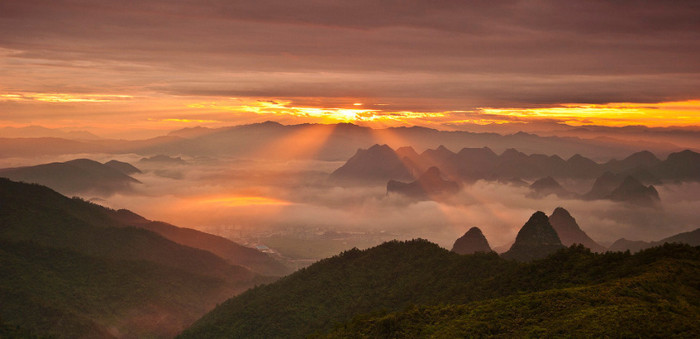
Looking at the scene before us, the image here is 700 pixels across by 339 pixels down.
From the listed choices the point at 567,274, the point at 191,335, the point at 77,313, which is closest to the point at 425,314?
the point at 567,274

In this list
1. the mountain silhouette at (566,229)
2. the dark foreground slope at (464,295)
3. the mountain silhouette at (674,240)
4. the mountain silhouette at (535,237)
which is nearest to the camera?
the dark foreground slope at (464,295)

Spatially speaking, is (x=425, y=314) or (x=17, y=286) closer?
(x=425, y=314)

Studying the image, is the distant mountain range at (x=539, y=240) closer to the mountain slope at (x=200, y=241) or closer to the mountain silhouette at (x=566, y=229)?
the mountain silhouette at (x=566, y=229)

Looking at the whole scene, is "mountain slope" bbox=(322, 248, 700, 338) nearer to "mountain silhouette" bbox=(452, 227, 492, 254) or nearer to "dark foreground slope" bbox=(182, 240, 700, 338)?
"dark foreground slope" bbox=(182, 240, 700, 338)

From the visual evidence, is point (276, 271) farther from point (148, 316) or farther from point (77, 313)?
point (77, 313)

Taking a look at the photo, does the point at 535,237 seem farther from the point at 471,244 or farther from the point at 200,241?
the point at 200,241

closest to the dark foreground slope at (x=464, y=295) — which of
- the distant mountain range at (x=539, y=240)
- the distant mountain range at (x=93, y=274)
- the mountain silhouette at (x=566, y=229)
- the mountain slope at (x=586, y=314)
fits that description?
the mountain slope at (x=586, y=314)

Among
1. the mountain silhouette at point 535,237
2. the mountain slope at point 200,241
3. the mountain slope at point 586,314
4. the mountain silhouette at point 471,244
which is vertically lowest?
the mountain slope at point 200,241
